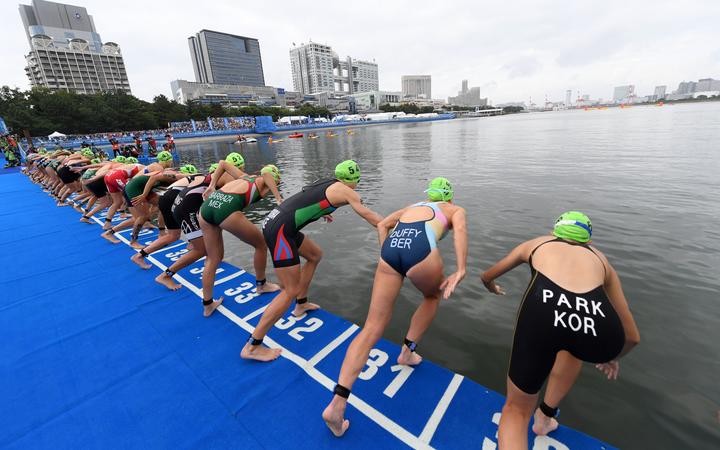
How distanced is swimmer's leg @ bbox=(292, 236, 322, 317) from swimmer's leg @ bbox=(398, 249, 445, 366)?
1693 millimetres

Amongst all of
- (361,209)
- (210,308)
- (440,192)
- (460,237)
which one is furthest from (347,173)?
(210,308)

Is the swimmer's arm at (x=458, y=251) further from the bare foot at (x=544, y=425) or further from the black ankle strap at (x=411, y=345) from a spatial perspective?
the bare foot at (x=544, y=425)

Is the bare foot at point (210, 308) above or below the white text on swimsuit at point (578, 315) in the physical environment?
below

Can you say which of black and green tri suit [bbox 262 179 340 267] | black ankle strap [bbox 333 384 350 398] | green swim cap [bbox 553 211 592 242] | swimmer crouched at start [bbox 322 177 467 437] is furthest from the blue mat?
green swim cap [bbox 553 211 592 242]

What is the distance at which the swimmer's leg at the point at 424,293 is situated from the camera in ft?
9.83

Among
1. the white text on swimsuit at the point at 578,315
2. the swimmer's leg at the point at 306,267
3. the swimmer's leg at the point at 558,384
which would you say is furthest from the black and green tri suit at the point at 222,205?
the swimmer's leg at the point at 558,384

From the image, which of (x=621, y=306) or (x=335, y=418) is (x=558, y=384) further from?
(x=335, y=418)

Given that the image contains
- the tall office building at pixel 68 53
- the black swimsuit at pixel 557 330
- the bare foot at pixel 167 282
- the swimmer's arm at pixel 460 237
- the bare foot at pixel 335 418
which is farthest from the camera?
the tall office building at pixel 68 53

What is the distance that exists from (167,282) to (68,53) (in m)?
171

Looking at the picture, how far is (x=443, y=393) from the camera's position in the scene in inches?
129

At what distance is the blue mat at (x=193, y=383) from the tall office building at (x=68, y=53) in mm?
146941

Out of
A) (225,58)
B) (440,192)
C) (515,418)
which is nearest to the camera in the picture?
(515,418)

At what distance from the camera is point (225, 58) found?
571 ft

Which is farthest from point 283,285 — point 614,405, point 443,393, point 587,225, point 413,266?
point 614,405
